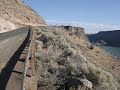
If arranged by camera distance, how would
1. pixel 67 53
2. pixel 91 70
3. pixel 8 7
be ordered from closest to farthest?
pixel 91 70, pixel 67 53, pixel 8 7

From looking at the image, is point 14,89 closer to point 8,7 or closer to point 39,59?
point 39,59

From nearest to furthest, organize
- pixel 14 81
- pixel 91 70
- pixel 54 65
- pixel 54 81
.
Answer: pixel 14 81, pixel 54 81, pixel 54 65, pixel 91 70

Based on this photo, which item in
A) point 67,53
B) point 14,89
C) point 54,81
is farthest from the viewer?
point 67,53

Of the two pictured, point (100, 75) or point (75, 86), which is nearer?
point (75, 86)

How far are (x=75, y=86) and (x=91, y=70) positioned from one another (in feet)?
18.4

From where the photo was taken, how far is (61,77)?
13305mm

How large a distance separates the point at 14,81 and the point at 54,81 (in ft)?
14.9

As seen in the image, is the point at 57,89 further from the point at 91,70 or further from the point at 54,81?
the point at 91,70

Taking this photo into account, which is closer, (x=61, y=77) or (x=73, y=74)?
(x=61, y=77)

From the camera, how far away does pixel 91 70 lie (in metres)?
16.5

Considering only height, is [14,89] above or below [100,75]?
above

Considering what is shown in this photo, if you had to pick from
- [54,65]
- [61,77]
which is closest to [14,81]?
[61,77]

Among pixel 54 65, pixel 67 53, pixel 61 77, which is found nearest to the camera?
pixel 61 77

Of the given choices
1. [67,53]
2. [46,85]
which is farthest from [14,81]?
[67,53]
